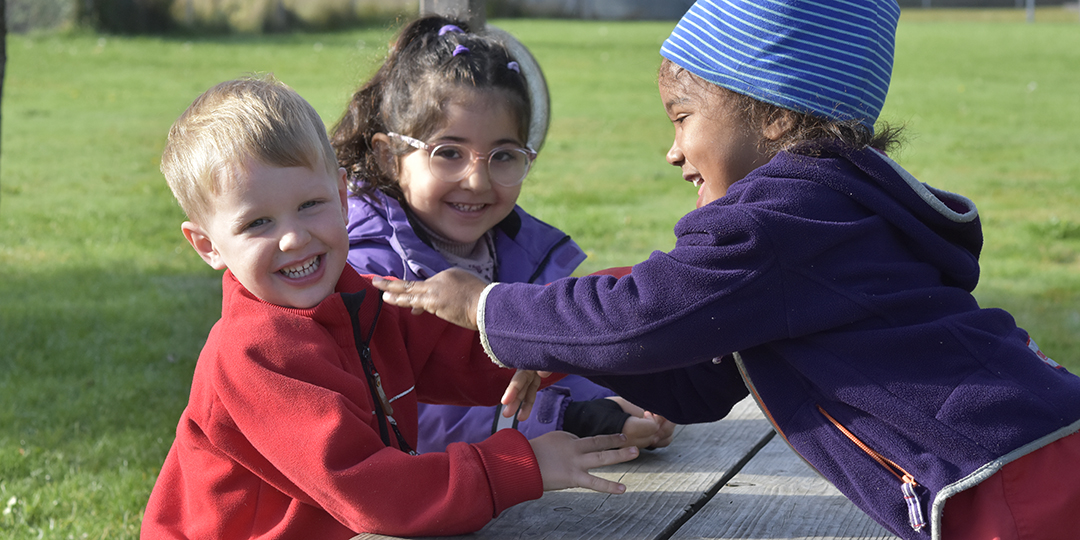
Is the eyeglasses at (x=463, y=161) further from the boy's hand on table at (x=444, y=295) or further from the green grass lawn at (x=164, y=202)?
the boy's hand on table at (x=444, y=295)

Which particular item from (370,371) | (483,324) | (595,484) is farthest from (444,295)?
(595,484)

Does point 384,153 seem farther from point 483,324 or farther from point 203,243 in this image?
point 483,324

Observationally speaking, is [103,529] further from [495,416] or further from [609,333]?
[609,333]

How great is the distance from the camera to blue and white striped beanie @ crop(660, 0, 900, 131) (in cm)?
187

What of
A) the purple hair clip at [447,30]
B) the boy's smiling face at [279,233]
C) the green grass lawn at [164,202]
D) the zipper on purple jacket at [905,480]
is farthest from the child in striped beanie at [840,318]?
the purple hair clip at [447,30]

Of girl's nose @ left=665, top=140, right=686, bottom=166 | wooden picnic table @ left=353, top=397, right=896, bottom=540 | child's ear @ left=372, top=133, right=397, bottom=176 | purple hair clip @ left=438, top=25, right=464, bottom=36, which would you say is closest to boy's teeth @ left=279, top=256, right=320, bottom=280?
wooden picnic table @ left=353, top=397, right=896, bottom=540

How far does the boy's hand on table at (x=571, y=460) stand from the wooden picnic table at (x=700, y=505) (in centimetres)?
10

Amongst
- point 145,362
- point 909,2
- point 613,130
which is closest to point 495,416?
point 145,362

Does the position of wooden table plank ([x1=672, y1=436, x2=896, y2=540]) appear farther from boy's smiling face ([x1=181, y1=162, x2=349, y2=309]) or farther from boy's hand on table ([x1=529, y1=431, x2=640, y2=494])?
boy's smiling face ([x1=181, y1=162, x2=349, y2=309])

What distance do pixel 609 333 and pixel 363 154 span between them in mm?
1498

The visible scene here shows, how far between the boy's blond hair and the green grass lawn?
1.20 meters

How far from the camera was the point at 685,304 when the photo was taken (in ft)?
5.49

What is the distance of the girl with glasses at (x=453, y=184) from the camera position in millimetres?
2568

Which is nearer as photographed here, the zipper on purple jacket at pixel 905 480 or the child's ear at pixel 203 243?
the zipper on purple jacket at pixel 905 480
